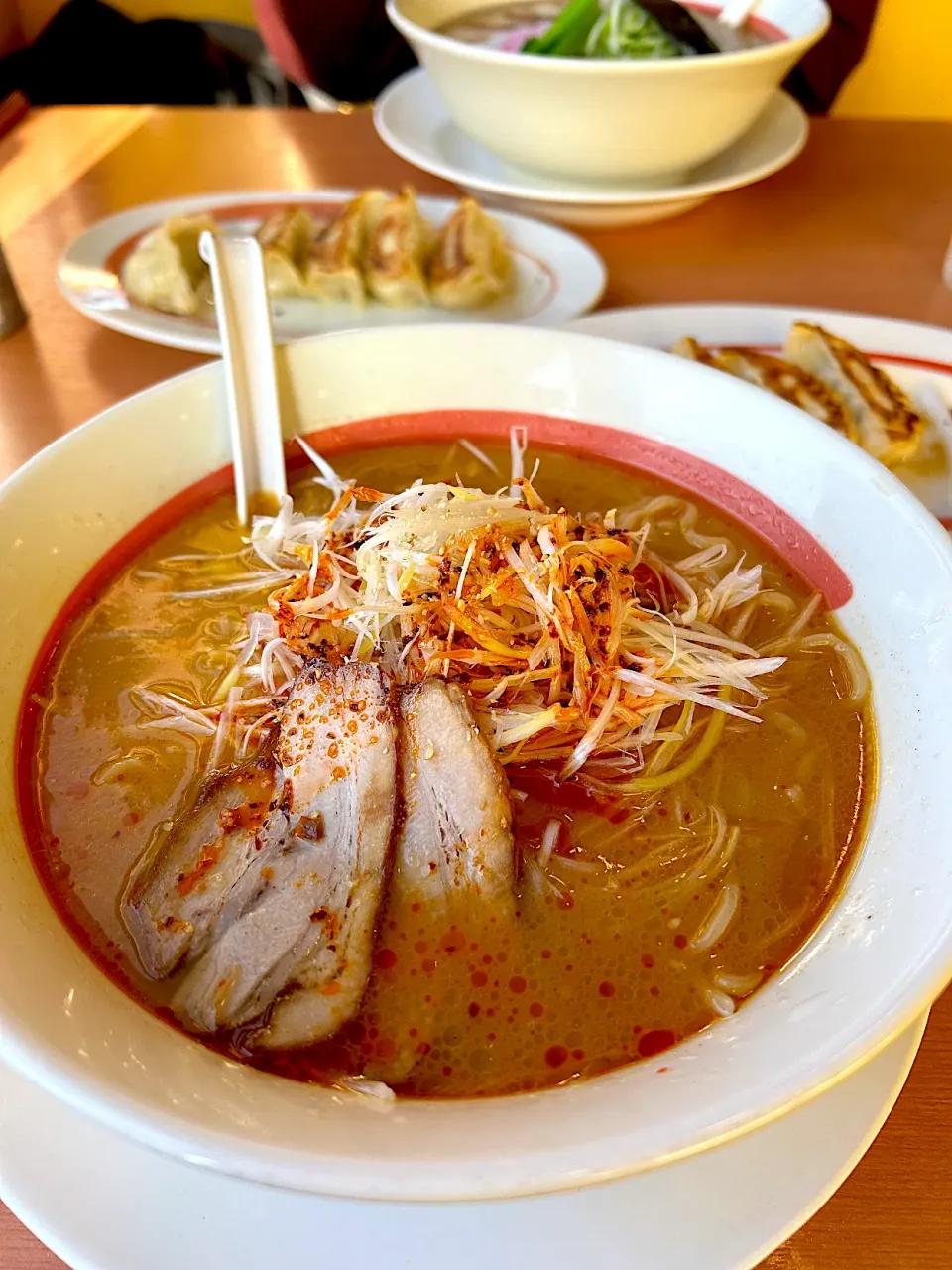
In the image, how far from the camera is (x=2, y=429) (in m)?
1.51

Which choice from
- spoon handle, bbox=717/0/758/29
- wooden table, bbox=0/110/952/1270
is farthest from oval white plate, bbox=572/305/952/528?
spoon handle, bbox=717/0/758/29

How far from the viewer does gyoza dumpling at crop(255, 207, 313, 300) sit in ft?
5.56

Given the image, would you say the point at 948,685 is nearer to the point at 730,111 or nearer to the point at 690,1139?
the point at 690,1139

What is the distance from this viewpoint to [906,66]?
368 centimetres

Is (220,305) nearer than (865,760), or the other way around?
(865,760)

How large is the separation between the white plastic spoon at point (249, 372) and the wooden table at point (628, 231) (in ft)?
1.63

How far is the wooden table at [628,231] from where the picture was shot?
5.36 feet

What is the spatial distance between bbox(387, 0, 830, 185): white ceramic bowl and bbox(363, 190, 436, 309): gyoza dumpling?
0.23 metres

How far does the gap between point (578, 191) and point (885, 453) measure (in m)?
0.88


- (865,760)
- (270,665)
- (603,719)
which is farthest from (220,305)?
(865,760)

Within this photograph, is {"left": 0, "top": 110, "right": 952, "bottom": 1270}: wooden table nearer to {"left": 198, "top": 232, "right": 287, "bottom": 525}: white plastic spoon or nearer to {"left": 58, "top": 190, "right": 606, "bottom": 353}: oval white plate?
{"left": 58, "top": 190, "right": 606, "bottom": 353}: oval white plate

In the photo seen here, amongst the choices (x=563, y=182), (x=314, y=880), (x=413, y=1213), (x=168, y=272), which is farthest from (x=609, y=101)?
(x=413, y=1213)

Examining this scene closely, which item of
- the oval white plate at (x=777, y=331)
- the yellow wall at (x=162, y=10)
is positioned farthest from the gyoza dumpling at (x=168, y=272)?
the yellow wall at (x=162, y=10)

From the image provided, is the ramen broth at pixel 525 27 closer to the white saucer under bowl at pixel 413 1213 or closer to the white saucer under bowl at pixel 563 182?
the white saucer under bowl at pixel 563 182
